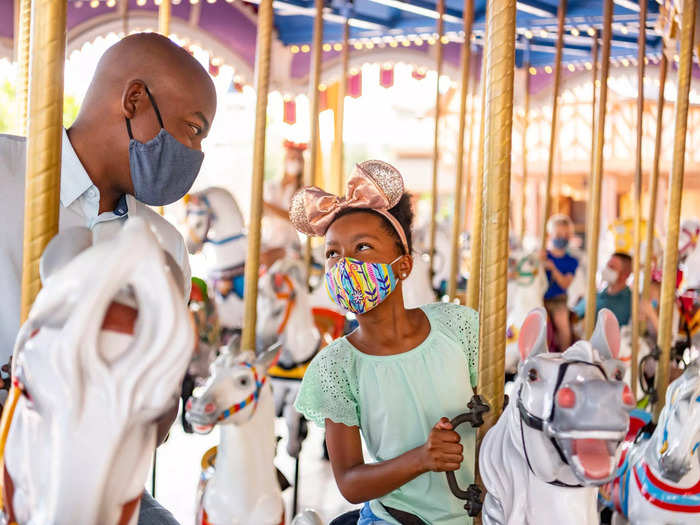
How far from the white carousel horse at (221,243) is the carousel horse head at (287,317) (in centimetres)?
64

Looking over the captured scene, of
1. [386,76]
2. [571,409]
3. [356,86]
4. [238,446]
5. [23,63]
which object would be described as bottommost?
[238,446]

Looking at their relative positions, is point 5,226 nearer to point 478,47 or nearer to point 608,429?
point 608,429

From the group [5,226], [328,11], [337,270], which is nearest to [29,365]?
[5,226]

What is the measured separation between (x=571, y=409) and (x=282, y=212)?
16.3 feet

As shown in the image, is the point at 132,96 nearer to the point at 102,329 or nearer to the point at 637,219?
the point at 102,329

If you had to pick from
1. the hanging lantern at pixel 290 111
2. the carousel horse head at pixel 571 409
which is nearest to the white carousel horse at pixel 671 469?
the carousel horse head at pixel 571 409

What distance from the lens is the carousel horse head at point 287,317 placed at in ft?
13.5

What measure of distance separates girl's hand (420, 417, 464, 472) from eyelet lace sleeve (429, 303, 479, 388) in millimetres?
361

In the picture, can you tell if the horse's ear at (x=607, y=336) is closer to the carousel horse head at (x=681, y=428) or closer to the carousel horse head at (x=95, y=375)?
the carousel horse head at (x=681, y=428)

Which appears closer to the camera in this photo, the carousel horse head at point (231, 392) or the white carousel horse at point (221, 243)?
the carousel horse head at point (231, 392)

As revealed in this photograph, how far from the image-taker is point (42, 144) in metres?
0.94

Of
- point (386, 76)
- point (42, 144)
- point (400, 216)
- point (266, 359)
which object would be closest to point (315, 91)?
point (266, 359)

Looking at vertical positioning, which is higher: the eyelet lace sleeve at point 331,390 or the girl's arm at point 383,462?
the eyelet lace sleeve at point 331,390

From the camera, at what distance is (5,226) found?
1217 millimetres
